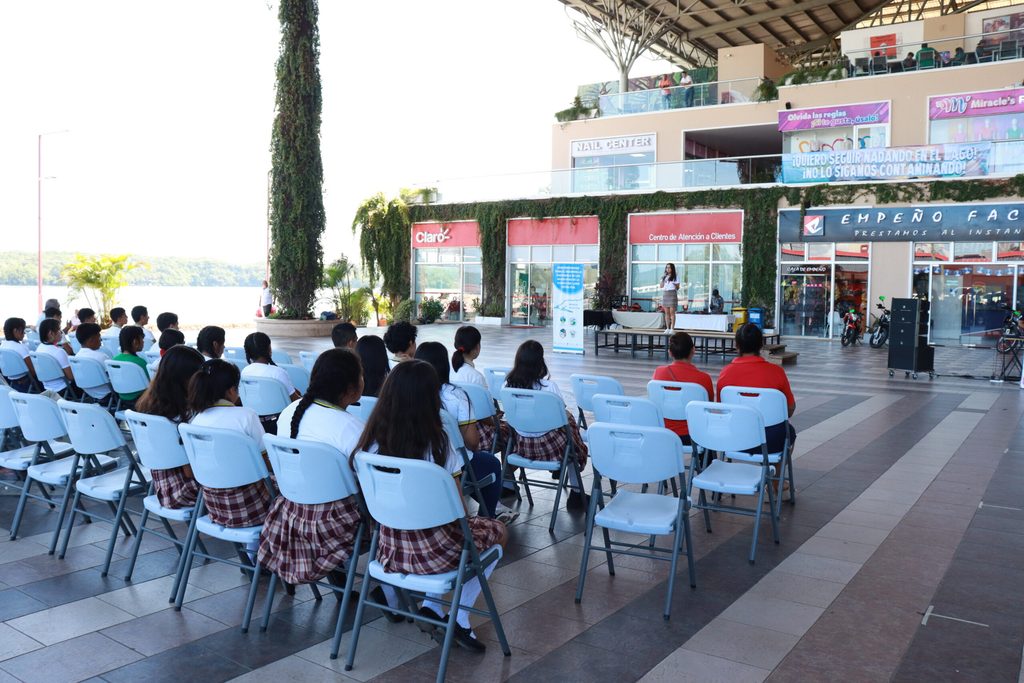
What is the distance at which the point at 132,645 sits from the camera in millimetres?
3400

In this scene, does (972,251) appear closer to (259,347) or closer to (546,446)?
(546,446)

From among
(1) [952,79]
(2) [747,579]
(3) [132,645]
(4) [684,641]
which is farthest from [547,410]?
(1) [952,79]

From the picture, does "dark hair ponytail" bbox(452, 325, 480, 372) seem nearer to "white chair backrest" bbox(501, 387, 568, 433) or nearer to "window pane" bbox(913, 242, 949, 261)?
"white chair backrest" bbox(501, 387, 568, 433)

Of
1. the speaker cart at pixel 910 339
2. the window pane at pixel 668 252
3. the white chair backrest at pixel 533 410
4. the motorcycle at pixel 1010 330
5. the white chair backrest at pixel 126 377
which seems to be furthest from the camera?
the window pane at pixel 668 252

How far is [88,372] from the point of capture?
7.04m

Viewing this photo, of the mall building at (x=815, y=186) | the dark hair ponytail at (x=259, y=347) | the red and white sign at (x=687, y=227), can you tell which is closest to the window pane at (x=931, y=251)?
the mall building at (x=815, y=186)

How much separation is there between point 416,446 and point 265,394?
286 centimetres

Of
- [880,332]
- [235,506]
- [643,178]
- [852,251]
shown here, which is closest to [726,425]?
[235,506]

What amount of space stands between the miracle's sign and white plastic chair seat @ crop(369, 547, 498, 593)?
20.5 metres

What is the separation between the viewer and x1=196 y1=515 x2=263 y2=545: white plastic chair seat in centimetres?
360

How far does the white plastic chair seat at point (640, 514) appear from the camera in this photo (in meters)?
3.72

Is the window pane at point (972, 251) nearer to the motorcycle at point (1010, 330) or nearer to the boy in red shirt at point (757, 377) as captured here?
the motorcycle at point (1010, 330)

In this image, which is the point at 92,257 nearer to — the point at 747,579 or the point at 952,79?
the point at 747,579

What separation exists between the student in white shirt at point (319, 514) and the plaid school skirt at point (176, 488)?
2.18 ft
